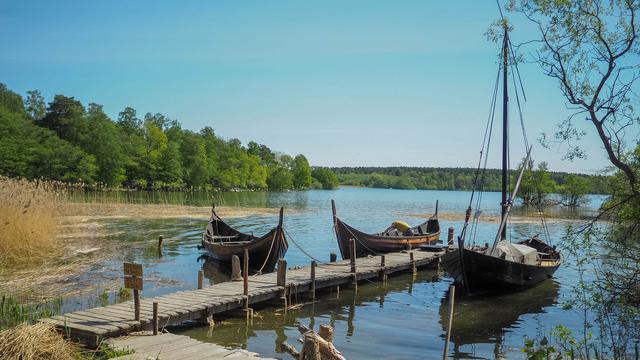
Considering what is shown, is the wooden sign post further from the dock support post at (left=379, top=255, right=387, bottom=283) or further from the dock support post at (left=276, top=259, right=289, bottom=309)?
the dock support post at (left=379, top=255, right=387, bottom=283)

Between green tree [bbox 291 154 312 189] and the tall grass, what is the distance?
127637 millimetres

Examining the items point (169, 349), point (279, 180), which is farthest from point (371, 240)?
point (279, 180)

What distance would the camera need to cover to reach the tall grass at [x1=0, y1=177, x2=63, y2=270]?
683 inches

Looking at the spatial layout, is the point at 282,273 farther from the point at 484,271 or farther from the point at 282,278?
the point at 484,271

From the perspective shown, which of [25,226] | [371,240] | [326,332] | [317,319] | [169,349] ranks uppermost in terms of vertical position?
[25,226]

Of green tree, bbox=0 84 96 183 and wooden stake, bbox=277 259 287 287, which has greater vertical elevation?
green tree, bbox=0 84 96 183

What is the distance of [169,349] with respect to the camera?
9.43 meters

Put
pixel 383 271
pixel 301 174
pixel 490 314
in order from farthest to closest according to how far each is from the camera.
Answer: pixel 301 174, pixel 383 271, pixel 490 314

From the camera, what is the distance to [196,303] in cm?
1276

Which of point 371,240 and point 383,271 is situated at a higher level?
point 371,240

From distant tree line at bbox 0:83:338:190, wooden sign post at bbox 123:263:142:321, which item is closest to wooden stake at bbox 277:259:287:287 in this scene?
wooden sign post at bbox 123:263:142:321

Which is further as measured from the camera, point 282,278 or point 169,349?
point 282,278

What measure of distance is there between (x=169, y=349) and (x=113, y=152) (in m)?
78.4

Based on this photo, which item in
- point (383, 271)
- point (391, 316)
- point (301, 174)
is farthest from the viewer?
point (301, 174)
